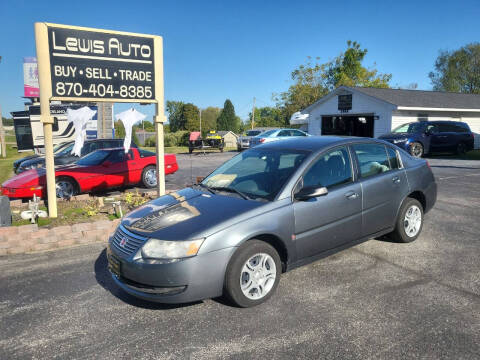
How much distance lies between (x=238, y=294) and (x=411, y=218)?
3096 mm

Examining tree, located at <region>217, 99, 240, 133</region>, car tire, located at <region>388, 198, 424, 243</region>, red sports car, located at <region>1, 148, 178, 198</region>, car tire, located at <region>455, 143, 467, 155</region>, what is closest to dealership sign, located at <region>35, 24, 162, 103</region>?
red sports car, located at <region>1, 148, 178, 198</region>

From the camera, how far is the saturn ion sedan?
10.7ft

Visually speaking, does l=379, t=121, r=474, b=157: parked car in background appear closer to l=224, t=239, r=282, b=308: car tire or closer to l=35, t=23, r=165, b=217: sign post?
l=35, t=23, r=165, b=217: sign post

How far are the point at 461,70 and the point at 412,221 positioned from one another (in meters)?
57.9

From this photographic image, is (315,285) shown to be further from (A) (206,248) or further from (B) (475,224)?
(B) (475,224)

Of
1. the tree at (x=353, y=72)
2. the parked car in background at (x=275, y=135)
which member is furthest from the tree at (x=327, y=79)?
the parked car in background at (x=275, y=135)

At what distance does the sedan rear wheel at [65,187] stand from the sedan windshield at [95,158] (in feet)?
2.46

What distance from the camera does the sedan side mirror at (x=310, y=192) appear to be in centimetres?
372

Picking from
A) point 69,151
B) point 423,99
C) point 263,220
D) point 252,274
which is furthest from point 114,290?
point 423,99

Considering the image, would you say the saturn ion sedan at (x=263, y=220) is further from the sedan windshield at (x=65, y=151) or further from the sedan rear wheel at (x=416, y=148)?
the sedan rear wheel at (x=416, y=148)

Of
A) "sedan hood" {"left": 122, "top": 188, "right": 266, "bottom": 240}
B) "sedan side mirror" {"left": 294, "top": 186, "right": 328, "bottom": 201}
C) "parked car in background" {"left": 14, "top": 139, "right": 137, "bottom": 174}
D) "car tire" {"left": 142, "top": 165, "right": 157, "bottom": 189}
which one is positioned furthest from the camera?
"parked car in background" {"left": 14, "top": 139, "right": 137, "bottom": 174}

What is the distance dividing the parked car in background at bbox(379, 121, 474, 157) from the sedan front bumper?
16.1 metres

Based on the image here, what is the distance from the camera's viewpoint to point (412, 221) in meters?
5.24

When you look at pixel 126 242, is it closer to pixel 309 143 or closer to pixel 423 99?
pixel 309 143
